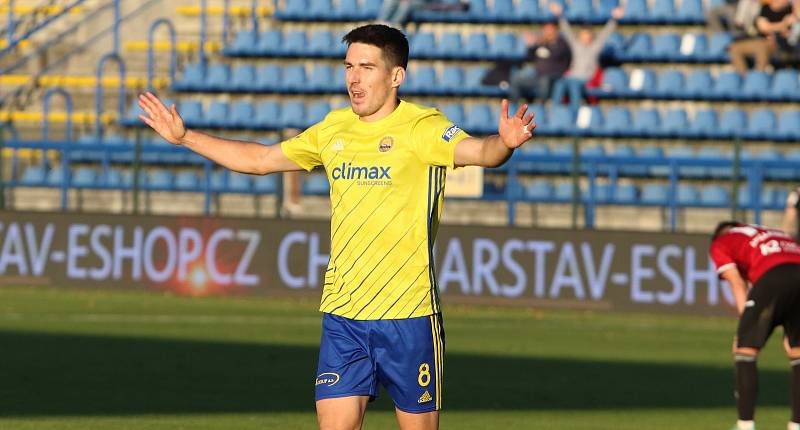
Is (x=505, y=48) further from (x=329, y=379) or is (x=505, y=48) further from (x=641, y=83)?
(x=329, y=379)

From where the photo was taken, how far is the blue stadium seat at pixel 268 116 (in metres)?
26.1

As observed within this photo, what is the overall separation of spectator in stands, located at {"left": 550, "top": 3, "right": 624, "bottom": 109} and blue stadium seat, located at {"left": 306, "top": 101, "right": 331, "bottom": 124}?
11.6 feet

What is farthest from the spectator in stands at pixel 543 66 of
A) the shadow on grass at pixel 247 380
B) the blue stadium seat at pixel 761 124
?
the shadow on grass at pixel 247 380

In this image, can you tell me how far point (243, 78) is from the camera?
89.1 ft

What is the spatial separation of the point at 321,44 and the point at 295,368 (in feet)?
45.6

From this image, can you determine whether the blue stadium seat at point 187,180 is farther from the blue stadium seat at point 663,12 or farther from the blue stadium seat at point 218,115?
the blue stadium seat at point 663,12

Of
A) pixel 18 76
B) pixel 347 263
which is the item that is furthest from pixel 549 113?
pixel 347 263

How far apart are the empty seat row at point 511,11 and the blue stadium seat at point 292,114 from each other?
92.1 inches

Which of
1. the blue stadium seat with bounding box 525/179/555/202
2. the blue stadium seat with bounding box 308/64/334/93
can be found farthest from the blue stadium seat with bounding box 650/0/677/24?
the blue stadium seat with bounding box 308/64/334/93

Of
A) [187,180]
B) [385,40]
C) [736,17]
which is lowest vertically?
[187,180]

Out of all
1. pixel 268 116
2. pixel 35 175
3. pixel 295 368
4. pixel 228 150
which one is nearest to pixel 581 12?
pixel 268 116

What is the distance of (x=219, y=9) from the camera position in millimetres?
30078

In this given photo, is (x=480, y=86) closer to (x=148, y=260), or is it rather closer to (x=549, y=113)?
(x=549, y=113)

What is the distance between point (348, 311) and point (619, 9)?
1941cm
